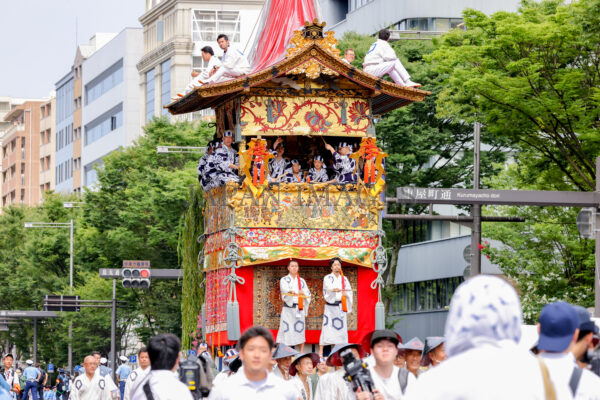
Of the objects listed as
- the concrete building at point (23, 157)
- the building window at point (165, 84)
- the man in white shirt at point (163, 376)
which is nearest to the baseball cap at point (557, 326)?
the man in white shirt at point (163, 376)

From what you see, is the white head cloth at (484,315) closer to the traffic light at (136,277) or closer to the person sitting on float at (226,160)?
the person sitting on float at (226,160)

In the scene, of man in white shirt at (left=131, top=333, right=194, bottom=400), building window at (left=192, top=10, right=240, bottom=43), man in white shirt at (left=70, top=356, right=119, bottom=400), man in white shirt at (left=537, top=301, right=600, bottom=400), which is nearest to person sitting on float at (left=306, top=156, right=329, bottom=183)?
man in white shirt at (left=70, top=356, right=119, bottom=400)

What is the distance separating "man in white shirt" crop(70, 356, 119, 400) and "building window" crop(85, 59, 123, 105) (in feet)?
233

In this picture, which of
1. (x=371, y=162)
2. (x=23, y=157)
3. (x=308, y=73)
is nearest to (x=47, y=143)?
(x=23, y=157)

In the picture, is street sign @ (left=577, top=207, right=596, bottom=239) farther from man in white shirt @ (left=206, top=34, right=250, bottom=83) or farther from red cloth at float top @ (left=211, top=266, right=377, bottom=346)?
man in white shirt @ (left=206, top=34, right=250, bottom=83)

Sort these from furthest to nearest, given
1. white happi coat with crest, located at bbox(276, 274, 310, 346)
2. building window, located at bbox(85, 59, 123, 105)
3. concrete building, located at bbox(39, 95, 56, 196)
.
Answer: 1. concrete building, located at bbox(39, 95, 56, 196)
2. building window, located at bbox(85, 59, 123, 105)
3. white happi coat with crest, located at bbox(276, 274, 310, 346)

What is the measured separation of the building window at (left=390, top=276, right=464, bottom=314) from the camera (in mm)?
51625

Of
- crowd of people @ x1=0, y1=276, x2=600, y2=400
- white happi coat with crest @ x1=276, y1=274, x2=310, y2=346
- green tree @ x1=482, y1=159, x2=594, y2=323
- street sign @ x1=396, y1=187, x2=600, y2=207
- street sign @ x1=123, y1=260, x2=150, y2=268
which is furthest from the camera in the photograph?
street sign @ x1=123, y1=260, x2=150, y2=268

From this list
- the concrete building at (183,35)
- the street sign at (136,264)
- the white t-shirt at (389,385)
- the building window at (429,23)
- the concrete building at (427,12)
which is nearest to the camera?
the white t-shirt at (389,385)

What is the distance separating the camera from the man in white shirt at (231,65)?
2405 centimetres

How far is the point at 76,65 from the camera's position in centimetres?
10056

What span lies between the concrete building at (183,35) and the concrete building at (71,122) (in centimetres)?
1719

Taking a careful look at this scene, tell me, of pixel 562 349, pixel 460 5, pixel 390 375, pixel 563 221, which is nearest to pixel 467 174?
pixel 563 221

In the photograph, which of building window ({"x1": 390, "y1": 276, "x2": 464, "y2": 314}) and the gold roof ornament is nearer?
the gold roof ornament
